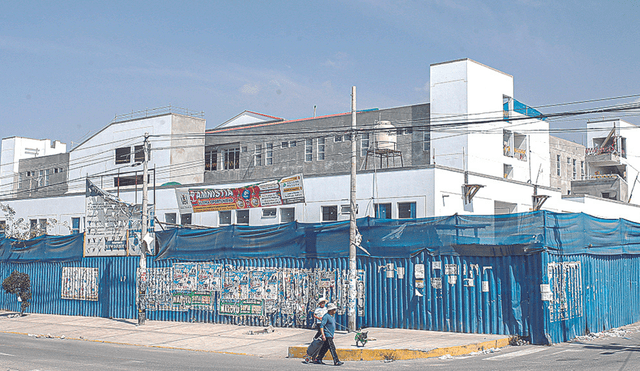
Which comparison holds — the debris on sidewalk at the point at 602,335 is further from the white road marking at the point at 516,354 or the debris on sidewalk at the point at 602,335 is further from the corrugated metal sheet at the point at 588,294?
the white road marking at the point at 516,354

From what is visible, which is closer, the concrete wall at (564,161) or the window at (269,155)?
the window at (269,155)

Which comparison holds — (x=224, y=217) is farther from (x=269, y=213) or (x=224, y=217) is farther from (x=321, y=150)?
(x=321, y=150)

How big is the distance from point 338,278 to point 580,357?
752 centimetres

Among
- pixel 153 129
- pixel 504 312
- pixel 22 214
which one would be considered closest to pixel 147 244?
pixel 504 312

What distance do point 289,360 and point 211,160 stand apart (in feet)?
127

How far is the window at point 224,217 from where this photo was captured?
3350 centimetres

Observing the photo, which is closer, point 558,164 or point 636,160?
point 558,164

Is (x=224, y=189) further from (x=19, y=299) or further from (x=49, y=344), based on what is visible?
(x=49, y=344)

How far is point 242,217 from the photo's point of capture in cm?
3303

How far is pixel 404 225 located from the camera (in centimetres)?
1762

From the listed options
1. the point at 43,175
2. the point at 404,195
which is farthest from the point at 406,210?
the point at 43,175

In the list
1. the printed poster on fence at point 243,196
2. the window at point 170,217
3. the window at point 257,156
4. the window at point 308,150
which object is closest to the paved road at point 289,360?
the printed poster on fence at point 243,196

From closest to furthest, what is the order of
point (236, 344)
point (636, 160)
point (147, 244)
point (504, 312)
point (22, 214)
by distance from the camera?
point (504, 312)
point (236, 344)
point (147, 244)
point (22, 214)
point (636, 160)

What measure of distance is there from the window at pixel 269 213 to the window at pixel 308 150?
47.4 ft
